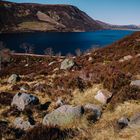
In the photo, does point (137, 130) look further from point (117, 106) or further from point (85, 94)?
point (85, 94)

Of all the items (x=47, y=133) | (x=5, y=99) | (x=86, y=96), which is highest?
(x=86, y=96)

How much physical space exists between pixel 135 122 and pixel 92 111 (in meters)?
2.07

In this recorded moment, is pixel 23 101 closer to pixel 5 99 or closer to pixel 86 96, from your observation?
pixel 5 99

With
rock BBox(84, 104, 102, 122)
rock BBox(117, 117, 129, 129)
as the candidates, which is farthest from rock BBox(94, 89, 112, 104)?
rock BBox(117, 117, 129, 129)

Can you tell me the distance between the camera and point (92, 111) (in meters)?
10.8

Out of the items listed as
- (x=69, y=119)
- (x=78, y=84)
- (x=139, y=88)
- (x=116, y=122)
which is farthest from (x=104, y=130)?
A: (x=78, y=84)

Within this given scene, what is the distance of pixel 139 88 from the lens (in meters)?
12.5

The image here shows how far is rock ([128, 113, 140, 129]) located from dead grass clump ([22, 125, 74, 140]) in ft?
6.40

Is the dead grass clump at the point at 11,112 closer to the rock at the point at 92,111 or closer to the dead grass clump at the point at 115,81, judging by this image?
the rock at the point at 92,111

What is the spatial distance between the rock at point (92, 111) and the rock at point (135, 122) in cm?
152

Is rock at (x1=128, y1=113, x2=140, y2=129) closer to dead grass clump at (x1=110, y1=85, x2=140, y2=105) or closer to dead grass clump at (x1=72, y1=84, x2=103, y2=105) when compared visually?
dead grass clump at (x1=110, y1=85, x2=140, y2=105)

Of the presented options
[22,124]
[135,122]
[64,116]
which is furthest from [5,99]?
[135,122]

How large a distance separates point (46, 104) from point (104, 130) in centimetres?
443

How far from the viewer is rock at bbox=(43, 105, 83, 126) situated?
10359 mm
